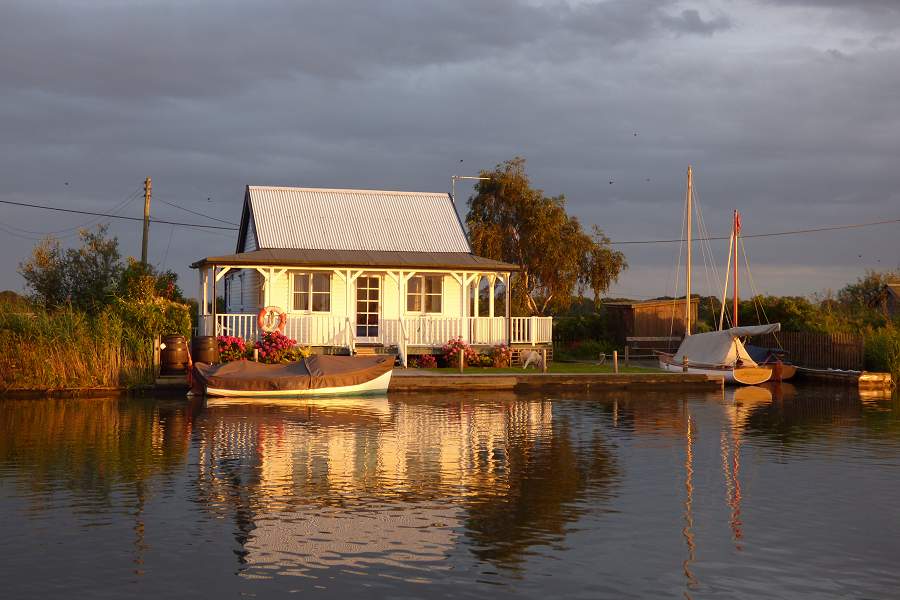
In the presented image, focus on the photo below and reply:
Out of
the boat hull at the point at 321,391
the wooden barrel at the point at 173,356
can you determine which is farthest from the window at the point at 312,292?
the boat hull at the point at 321,391

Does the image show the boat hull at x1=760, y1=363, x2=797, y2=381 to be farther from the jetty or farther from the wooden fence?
the jetty

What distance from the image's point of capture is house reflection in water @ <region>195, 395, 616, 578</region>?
35.1ft

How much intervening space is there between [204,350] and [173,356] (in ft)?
2.79

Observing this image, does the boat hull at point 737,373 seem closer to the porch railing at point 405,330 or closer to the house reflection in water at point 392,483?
the porch railing at point 405,330

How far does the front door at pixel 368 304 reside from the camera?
35.1m

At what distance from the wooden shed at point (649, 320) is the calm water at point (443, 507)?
20644 millimetres

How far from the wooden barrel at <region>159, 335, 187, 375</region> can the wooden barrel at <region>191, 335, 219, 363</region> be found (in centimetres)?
44

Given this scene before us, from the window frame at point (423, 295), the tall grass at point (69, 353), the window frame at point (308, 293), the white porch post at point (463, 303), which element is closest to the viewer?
the tall grass at point (69, 353)

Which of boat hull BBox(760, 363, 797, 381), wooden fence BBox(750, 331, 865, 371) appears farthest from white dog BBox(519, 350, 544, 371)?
wooden fence BBox(750, 331, 865, 371)

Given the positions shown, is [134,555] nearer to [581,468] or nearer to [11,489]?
[11,489]

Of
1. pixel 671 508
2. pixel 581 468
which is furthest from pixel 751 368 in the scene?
pixel 671 508

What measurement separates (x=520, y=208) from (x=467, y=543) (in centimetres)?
3762

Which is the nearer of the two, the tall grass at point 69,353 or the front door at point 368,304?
the tall grass at point 69,353

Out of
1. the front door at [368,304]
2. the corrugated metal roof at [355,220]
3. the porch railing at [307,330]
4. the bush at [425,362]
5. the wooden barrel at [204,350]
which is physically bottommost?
the bush at [425,362]
